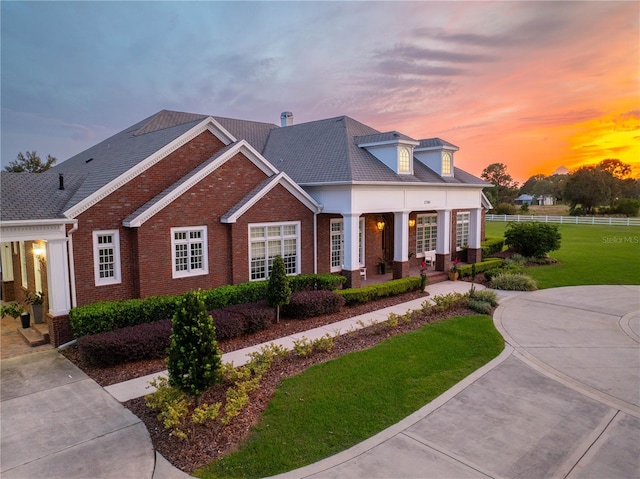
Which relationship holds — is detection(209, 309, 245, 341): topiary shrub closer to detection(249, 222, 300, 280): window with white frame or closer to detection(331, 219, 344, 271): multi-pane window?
detection(249, 222, 300, 280): window with white frame

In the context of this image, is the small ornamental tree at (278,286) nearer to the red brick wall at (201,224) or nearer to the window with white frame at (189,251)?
the red brick wall at (201,224)

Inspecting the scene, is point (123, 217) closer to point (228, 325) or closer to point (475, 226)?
point (228, 325)

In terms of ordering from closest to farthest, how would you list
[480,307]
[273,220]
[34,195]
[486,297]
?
[34,195]
[480,307]
[486,297]
[273,220]

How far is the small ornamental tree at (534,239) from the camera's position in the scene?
83.6 ft

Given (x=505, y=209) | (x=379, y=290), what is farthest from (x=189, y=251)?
(x=505, y=209)

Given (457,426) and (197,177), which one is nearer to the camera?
(457,426)

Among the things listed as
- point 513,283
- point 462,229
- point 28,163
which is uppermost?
point 28,163

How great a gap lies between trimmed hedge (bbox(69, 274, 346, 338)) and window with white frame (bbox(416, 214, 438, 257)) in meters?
10.8

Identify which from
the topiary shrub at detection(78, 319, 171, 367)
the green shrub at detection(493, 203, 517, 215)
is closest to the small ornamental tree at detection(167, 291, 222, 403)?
the topiary shrub at detection(78, 319, 171, 367)

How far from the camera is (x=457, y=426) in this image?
705 cm

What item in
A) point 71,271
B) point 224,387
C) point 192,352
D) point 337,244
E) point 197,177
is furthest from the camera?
point 337,244

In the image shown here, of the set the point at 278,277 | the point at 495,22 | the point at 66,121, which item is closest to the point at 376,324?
the point at 278,277

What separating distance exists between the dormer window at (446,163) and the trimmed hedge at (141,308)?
12.2 meters

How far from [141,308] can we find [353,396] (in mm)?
6991
